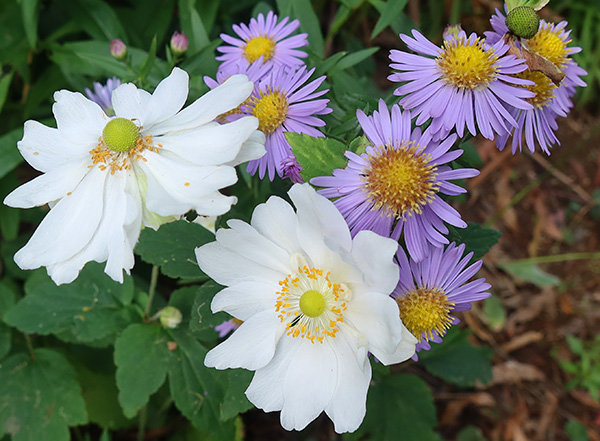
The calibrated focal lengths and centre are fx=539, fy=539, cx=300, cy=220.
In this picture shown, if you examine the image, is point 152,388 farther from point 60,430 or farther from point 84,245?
point 84,245

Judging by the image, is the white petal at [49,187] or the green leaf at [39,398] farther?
the green leaf at [39,398]

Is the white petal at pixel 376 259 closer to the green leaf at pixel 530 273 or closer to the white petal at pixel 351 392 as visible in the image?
the white petal at pixel 351 392

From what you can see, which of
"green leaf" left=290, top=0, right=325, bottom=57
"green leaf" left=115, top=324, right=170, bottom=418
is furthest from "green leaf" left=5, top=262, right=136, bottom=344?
"green leaf" left=290, top=0, right=325, bottom=57

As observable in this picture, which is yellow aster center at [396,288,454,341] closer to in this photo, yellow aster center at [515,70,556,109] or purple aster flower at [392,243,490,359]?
purple aster flower at [392,243,490,359]

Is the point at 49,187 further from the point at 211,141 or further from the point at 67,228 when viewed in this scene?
the point at 211,141

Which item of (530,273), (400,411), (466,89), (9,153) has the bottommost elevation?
(530,273)

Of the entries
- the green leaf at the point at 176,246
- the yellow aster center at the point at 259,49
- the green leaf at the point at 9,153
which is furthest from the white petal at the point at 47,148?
the green leaf at the point at 9,153

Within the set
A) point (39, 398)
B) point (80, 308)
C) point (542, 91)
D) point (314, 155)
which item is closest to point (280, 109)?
point (314, 155)
